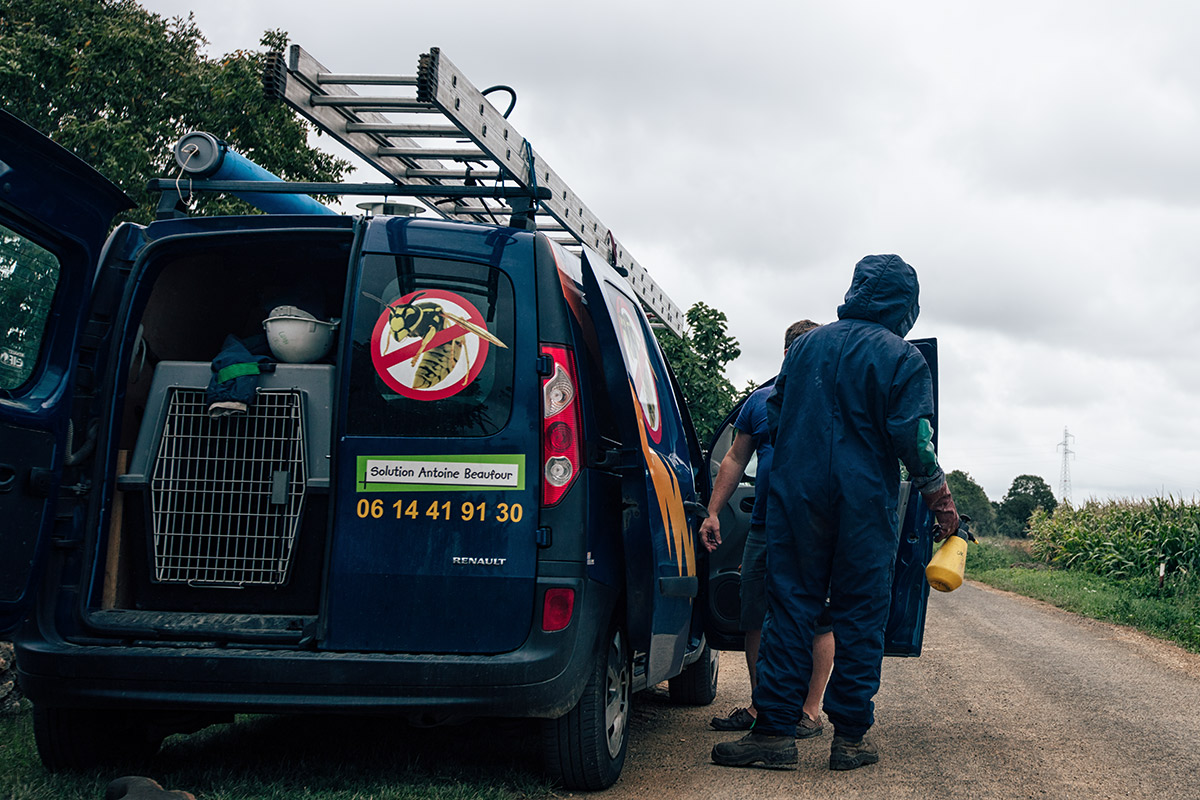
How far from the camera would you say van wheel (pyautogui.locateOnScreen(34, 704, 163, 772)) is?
368 cm

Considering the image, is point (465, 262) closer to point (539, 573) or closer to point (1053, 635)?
point (539, 573)

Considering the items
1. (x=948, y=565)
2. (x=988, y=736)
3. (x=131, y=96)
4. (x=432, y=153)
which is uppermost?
(x=131, y=96)

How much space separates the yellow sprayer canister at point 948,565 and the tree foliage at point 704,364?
24.3 feet

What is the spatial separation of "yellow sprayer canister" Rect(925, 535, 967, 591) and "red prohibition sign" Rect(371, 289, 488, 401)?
227 cm

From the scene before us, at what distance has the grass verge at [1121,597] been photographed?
10688mm

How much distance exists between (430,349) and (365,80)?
4.83 ft

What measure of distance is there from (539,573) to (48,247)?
184cm

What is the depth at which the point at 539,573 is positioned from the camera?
11.4 feet

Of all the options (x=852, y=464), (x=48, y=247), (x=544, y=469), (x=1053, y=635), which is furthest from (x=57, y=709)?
(x=1053, y=635)

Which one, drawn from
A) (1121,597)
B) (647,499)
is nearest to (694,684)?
(647,499)

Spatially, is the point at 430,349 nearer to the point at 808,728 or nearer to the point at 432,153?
the point at 432,153

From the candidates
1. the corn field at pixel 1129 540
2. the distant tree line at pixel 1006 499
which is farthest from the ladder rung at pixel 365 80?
the distant tree line at pixel 1006 499

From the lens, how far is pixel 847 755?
4.29 meters

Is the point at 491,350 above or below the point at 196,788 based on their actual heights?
above
